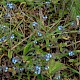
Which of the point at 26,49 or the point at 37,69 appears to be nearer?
the point at 37,69

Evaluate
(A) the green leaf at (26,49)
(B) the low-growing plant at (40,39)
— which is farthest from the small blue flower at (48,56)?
(A) the green leaf at (26,49)

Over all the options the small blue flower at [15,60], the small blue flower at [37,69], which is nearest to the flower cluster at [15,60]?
the small blue flower at [15,60]

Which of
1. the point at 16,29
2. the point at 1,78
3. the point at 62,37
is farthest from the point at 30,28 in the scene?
the point at 1,78

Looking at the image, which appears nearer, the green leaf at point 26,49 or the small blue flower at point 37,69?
the small blue flower at point 37,69

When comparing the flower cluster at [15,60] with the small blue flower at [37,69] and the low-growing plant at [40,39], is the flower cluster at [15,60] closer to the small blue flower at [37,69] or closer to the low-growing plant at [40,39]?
the low-growing plant at [40,39]

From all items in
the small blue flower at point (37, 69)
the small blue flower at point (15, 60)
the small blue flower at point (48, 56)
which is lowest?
the small blue flower at point (37, 69)

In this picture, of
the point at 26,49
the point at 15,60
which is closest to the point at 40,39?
the point at 26,49

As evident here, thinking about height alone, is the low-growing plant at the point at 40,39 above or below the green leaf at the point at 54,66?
above

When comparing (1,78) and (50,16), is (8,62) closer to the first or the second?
(1,78)

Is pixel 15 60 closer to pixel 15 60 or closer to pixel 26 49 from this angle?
pixel 15 60

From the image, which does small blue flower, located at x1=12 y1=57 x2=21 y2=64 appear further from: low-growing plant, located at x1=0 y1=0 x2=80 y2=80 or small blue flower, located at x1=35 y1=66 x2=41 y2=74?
small blue flower, located at x1=35 y1=66 x2=41 y2=74

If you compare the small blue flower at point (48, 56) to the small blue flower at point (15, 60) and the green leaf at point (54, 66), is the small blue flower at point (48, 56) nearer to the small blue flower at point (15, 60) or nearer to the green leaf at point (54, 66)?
the green leaf at point (54, 66)
